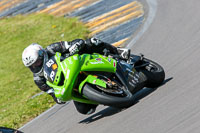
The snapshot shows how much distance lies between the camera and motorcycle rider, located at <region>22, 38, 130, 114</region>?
284 inches

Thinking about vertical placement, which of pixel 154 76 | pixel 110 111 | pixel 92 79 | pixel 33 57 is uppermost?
pixel 33 57

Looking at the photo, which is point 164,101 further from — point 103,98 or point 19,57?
point 19,57

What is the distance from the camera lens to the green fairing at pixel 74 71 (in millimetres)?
6859

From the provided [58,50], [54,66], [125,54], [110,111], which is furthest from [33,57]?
[125,54]

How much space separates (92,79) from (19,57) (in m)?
8.58

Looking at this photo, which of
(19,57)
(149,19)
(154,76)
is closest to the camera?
(154,76)

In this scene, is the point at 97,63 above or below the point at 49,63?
below

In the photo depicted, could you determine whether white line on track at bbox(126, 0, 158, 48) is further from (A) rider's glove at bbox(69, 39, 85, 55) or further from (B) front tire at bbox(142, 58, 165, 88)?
(A) rider's glove at bbox(69, 39, 85, 55)

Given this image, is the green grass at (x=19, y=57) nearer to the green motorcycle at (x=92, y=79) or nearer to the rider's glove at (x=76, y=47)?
the rider's glove at (x=76, y=47)

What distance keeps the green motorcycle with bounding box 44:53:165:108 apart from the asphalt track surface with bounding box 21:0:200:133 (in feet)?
1.00

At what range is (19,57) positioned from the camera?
15070 mm

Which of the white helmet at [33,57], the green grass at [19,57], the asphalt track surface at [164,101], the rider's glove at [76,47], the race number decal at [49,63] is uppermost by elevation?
the white helmet at [33,57]

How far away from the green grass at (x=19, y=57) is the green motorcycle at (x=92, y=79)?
269 cm

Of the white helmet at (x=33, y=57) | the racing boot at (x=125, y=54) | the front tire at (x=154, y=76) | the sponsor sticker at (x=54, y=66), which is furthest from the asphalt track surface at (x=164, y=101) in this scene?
the white helmet at (x=33, y=57)
